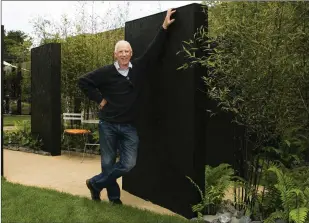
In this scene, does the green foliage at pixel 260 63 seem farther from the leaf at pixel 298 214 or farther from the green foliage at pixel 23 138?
the green foliage at pixel 23 138

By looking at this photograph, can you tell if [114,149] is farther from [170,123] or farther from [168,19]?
[168,19]

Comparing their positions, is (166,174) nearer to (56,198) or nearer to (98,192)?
(98,192)

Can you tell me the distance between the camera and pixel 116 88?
4578 millimetres

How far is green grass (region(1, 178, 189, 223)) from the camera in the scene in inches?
164

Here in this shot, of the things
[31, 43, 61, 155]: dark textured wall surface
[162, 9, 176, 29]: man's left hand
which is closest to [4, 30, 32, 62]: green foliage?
[31, 43, 61, 155]: dark textured wall surface

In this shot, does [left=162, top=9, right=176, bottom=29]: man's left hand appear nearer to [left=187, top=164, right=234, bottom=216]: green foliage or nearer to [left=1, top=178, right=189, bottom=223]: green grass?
[left=187, top=164, right=234, bottom=216]: green foliage

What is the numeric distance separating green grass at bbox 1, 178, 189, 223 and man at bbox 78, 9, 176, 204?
1.15ft

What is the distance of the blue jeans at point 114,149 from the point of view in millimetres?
4582

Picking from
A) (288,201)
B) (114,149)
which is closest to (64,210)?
(114,149)

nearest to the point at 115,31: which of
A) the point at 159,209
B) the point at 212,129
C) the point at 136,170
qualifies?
the point at 212,129

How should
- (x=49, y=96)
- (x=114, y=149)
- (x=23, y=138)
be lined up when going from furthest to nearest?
(x=23, y=138)
(x=49, y=96)
(x=114, y=149)

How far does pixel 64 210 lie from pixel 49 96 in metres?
5.05

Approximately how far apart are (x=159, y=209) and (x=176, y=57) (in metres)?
1.75

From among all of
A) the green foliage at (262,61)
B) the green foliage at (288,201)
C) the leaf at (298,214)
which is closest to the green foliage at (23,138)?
the green foliage at (262,61)
